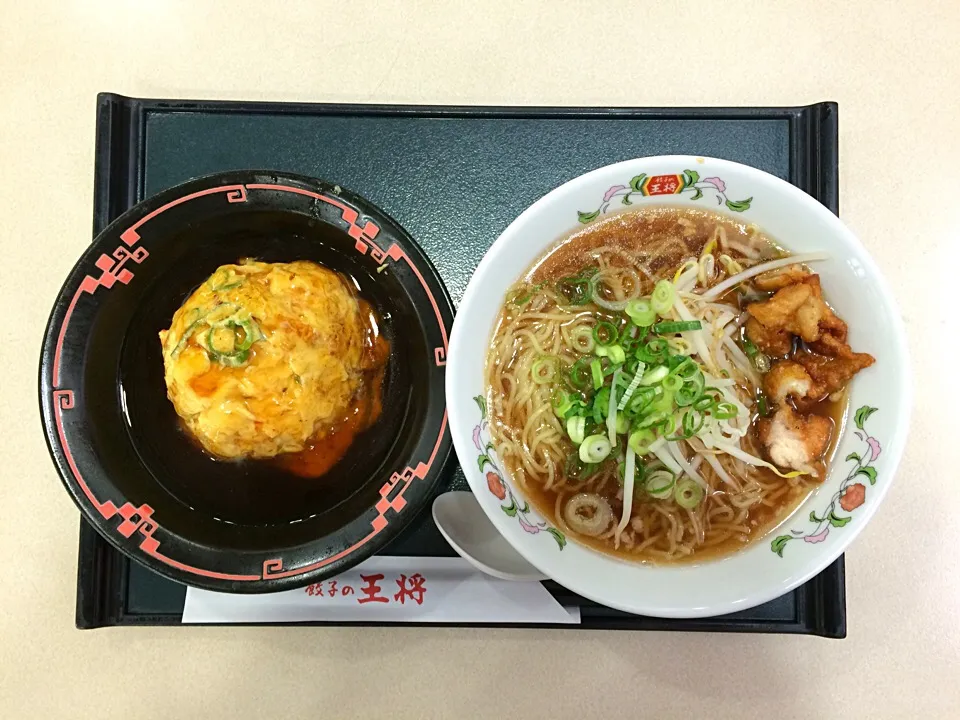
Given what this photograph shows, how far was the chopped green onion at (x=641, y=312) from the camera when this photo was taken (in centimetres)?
114

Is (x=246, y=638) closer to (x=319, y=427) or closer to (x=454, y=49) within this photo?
(x=319, y=427)

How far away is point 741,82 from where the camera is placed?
5.33ft

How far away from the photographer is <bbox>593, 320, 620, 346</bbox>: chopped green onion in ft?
4.02

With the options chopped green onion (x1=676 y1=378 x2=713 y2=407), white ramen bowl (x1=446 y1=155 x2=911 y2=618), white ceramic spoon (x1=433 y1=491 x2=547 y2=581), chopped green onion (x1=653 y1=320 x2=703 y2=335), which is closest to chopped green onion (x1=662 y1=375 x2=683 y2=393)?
chopped green onion (x1=676 y1=378 x2=713 y2=407)

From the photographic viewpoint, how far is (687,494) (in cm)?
123

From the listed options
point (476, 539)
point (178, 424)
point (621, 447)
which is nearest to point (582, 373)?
point (621, 447)

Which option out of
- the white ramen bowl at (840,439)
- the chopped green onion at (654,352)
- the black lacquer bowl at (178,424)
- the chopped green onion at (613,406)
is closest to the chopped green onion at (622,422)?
the chopped green onion at (613,406)

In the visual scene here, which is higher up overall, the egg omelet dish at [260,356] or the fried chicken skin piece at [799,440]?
the egg omelet dish at [260,356]

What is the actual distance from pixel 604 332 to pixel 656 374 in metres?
0.17

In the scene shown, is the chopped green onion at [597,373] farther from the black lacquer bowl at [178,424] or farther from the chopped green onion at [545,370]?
the black lacquer bowl at [178,424]

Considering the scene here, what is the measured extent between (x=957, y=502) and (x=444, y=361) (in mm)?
1379

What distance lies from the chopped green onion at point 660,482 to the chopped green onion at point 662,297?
33 cm

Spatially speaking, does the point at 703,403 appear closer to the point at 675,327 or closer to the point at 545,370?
the point at 675,327

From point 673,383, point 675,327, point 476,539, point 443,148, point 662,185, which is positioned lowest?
point 476,539
